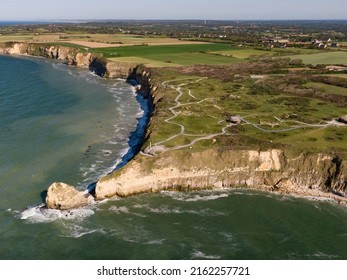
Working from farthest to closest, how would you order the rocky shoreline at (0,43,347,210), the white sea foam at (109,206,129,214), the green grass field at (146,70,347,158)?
the green grass field at (146,70,347,158)
the rocky shoreline at (0,43,347,210)
the white sea foam at (109,206,129,214)

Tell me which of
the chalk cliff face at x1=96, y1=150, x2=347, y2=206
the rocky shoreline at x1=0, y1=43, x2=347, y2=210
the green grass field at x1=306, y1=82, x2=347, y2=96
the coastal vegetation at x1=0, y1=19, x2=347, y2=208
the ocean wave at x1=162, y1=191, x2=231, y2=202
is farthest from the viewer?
the green grass field at x1=306, y1=82, x2=347, y2=96

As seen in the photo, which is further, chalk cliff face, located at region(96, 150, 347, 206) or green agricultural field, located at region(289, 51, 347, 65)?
green agricultural field, located at region(289, 51, 347, 65)

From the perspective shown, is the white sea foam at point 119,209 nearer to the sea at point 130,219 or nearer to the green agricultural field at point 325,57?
the sea at point 130,219

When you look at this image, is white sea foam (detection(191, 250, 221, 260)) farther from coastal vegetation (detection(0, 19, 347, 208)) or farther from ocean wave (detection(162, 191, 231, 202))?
coastal vegetation (detection(0, 19, 347, 208))

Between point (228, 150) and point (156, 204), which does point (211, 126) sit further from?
point (156, 204)

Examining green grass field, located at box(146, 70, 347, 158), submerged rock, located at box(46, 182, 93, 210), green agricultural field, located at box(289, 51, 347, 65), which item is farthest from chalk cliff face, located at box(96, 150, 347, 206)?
green agricultural field, located at box(289, 51, 347, 65)

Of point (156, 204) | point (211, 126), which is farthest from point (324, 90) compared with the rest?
point (156, 204)

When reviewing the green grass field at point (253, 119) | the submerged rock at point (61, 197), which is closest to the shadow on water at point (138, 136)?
the submerged rock at point (61, 197)

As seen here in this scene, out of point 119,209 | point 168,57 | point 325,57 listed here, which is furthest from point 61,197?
point 325,57
